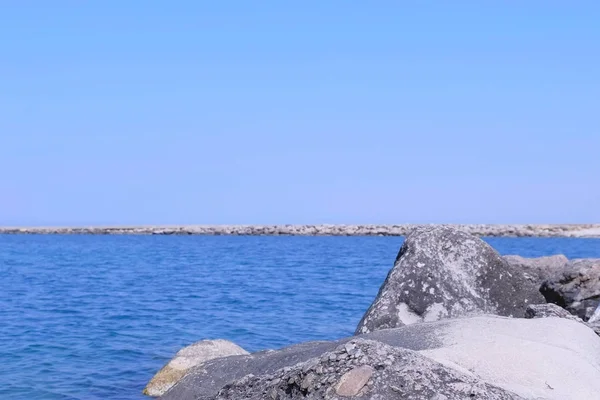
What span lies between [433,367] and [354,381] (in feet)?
1.61

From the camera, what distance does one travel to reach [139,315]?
807 inches

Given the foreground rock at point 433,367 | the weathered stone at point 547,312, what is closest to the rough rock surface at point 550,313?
the weathered stone at point 547,312

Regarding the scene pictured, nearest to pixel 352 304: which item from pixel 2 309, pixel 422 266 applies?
pixel 2 309

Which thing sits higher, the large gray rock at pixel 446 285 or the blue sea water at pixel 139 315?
the large gray rock at pixel 446 285

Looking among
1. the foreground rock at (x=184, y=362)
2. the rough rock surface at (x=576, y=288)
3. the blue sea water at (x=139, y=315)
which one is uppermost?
the rough rock surface at (x=576, y=288)

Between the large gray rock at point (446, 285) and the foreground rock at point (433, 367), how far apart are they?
2488 mm

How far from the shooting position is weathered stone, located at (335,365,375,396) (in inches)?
164

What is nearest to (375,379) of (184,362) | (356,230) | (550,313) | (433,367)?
(433,367)

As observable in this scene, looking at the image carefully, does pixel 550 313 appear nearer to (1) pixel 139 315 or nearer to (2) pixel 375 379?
(2) pixel 375 379

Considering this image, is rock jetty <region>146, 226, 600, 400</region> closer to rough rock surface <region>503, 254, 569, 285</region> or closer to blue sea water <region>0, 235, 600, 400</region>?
rough rock surface <region>503, 254, 569, 285</region>

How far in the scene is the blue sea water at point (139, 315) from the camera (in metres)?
13.2

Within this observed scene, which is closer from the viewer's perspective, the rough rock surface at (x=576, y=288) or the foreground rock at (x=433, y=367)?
the foreground rock at (x=433, y=367)

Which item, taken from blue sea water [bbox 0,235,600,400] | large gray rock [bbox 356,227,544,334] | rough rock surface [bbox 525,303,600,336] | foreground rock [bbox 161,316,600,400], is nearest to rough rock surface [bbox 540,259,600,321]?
large gray rock [bbox 356,227,544,334]

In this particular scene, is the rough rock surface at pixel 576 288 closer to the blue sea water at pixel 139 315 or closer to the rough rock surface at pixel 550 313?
the rough rock surface at pixel 550 313
